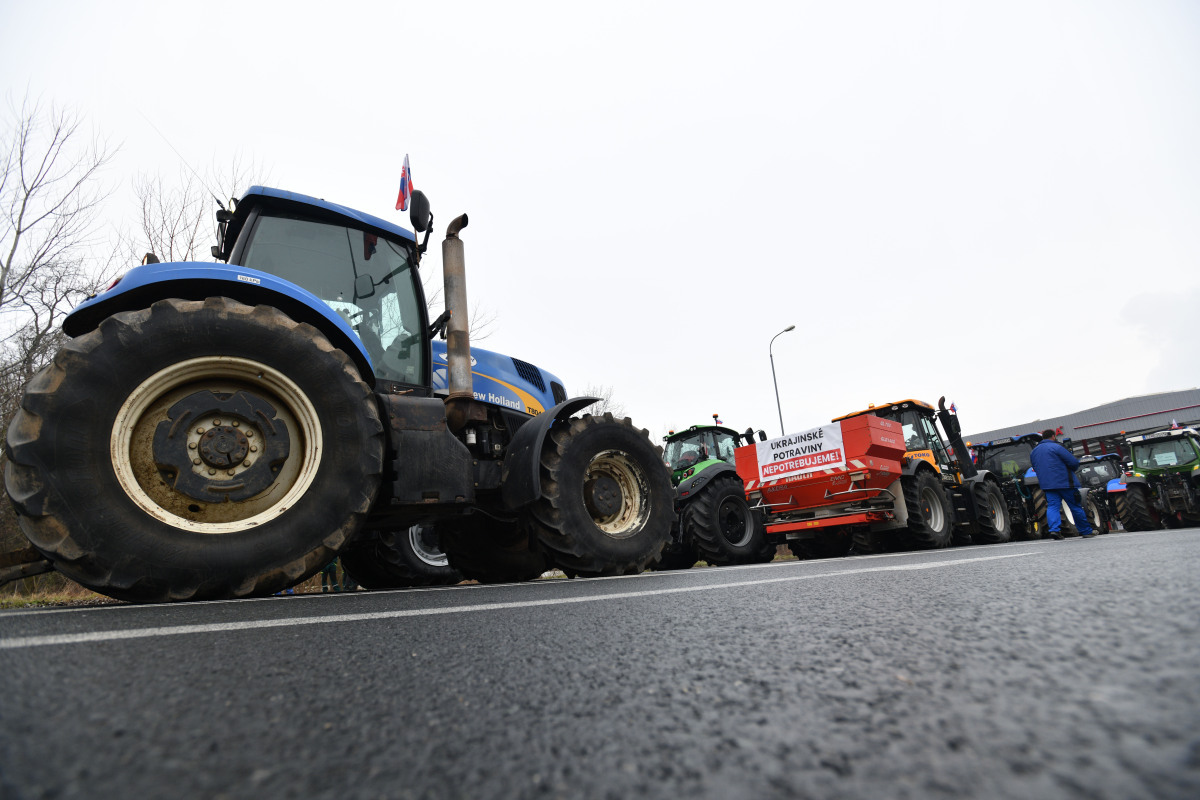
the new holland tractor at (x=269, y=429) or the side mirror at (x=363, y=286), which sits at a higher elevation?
the side mirror at (x=363, y=286)

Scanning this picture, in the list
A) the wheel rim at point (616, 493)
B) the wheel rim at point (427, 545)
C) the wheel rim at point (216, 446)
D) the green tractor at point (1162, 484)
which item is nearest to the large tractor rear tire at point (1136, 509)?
the green tractor at point (1162, 484)

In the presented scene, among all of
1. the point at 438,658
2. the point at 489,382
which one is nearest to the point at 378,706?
the point at 438,658

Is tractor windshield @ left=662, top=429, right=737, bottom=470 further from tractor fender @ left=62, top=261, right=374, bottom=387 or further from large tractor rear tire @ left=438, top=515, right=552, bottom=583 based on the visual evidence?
tractor fender @ left=62, top=261, right=374, bottom=387

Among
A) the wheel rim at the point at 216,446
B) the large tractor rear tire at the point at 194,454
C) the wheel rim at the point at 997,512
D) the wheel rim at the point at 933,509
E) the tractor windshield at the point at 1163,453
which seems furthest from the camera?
the tractor windshield at the point at 1163,453

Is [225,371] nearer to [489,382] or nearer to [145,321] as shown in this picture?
[145,321]

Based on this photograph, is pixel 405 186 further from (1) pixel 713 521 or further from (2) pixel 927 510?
(2) pixel 927 510

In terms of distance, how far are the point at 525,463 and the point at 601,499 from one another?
0.86 meters

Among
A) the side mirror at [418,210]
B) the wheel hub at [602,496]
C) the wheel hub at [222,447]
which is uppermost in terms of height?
the side mirror at [418,210]

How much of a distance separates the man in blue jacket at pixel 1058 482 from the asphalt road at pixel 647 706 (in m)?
8.36

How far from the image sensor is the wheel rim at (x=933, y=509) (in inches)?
380

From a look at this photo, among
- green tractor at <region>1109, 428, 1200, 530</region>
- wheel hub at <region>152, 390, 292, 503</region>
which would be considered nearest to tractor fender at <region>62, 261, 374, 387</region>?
wheel hub at <region>152, 390, 292, 503</region>

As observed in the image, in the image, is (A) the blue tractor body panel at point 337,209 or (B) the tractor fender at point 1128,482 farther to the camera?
(B) the tractor fender at point 1128,482

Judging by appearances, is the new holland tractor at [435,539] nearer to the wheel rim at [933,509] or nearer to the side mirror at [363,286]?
the side mirror at [363,286]

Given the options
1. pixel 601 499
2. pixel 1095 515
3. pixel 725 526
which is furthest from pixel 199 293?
pixel 1095 515
